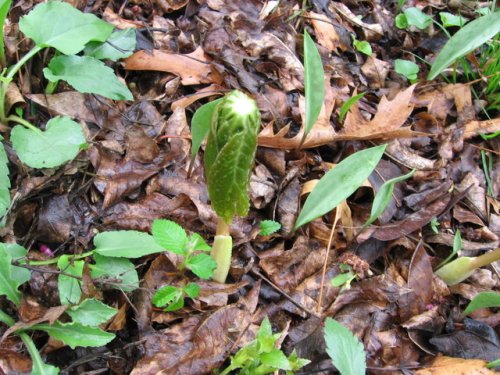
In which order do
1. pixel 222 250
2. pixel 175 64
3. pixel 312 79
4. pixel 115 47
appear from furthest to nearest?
1. pixel 175 64
2. pixel 115 47
3. pixel 312 79
4. pixel 222 250


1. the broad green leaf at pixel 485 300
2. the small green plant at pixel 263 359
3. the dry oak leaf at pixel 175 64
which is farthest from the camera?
the dry oak leaf at pixel 175 64

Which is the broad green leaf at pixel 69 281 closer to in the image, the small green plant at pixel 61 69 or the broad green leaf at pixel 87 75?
the small green plant at pixel 61 69

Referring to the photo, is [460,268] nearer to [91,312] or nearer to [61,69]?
[91,312]

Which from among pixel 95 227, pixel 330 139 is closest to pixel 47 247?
pixel 95 227

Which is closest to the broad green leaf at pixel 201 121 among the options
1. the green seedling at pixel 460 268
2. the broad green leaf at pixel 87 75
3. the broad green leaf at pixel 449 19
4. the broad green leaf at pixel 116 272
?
the broad green leaf at pixel 87 75

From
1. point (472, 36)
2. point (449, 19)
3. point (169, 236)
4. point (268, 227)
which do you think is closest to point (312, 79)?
point (268, 227)
